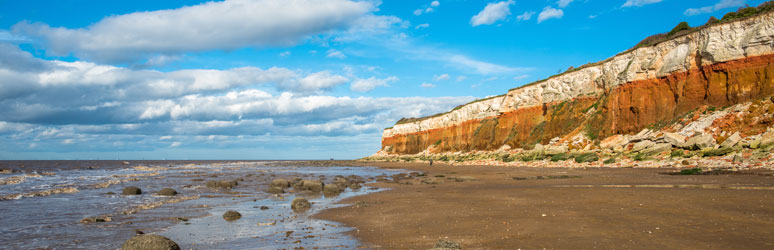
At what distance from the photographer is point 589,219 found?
9086 millimetres

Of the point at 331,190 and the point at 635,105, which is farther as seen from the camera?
the point at 635,105

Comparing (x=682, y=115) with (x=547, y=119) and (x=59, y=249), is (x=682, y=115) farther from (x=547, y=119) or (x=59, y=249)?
(x=59, y=249)

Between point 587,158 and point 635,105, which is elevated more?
point 635,105

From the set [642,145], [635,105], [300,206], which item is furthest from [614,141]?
[300,206]

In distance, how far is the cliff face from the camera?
3058cm

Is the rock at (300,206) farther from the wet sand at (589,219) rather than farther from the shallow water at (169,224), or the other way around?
the wet sand at (589,219)

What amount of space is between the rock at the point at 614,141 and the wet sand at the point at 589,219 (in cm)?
2201

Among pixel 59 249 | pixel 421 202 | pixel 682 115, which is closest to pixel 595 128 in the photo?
pixel 682 115

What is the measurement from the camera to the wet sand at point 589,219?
7062mm

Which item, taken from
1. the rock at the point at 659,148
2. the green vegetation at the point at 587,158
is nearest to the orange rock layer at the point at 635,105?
the rock at the point at 659,148

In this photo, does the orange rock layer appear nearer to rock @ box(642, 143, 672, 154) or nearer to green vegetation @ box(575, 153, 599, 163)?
rock @ box(642, 143, 672, 154)

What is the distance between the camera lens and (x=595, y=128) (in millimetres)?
43625

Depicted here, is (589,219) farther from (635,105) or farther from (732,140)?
(635,105)

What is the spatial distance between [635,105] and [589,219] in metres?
36.9
